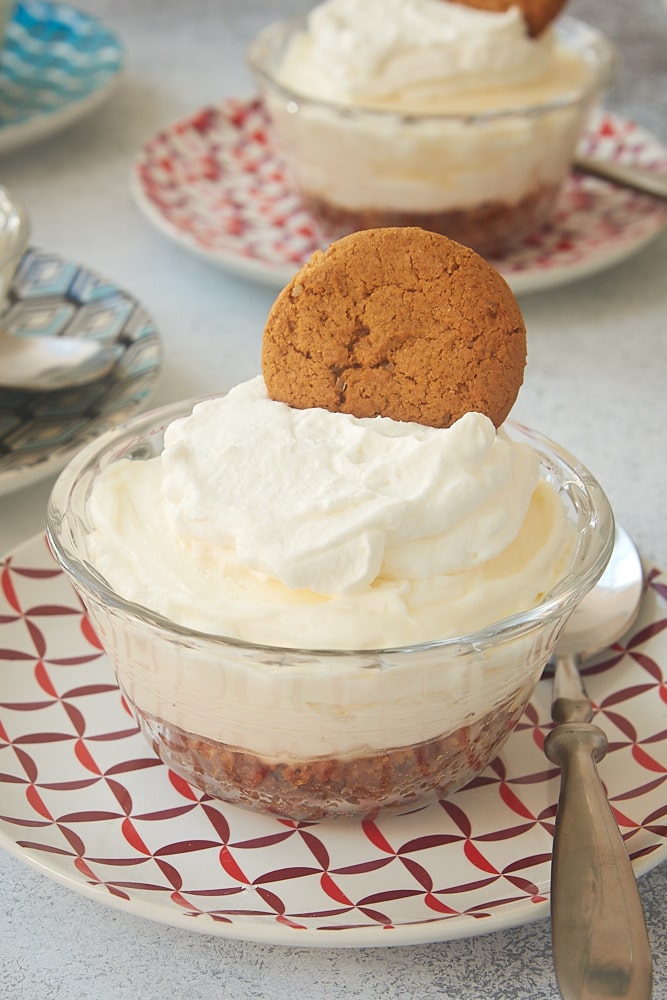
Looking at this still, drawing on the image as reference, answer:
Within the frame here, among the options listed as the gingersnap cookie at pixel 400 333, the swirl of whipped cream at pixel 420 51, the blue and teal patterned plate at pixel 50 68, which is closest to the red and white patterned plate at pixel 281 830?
the gingersnap cookie at pixel 400 333

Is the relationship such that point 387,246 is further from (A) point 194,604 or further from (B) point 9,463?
(B) point 9,463

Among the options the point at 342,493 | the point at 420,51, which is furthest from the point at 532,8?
the point at 342,493

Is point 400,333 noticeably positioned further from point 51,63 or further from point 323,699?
point 51,63

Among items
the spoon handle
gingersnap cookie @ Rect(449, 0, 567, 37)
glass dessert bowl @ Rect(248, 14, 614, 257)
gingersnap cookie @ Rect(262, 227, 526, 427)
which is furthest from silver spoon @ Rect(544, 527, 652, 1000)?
gingersnap cookie @ Rect(449, 0, 567, 37)

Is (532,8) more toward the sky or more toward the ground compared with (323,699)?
more toward the sky

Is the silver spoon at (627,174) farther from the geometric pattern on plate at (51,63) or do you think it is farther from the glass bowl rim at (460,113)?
the geometric pattern on plate at (51,63)

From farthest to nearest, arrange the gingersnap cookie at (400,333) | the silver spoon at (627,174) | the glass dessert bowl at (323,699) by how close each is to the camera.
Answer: the silver spoon at (627,174)
the gingersnap cookie at (400,333)
the glass dessert bowl at (323,699)
